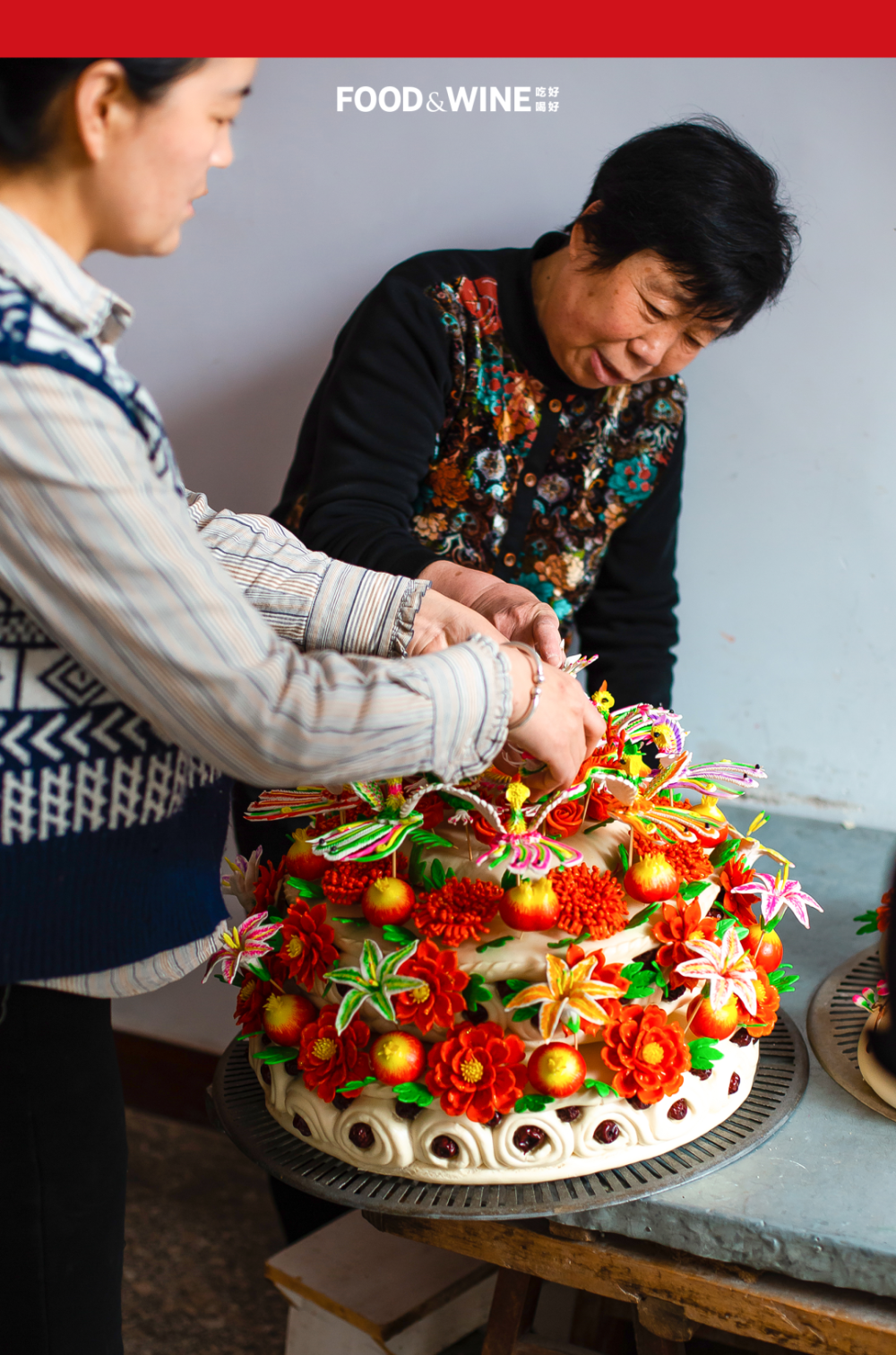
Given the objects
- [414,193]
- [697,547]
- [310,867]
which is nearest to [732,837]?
[310,867]

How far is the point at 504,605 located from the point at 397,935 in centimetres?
42

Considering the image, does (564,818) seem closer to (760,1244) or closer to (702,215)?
(760,1244)

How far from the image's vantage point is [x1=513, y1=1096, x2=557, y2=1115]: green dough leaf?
94cm

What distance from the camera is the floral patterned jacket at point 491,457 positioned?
1.41 metres

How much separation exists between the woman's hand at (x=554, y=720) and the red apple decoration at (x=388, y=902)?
0.19 meters

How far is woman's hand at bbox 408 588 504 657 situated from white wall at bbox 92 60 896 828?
90cm

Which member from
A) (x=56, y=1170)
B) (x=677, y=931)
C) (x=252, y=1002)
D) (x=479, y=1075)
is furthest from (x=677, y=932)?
(x=56, y=1170)

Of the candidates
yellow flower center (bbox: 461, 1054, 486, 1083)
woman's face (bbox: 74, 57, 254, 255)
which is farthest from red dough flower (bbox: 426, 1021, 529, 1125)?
woman's face (bbox: 74, 57, 254, 255)

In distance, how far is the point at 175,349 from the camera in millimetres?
2049

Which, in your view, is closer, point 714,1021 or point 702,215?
point 714,1021

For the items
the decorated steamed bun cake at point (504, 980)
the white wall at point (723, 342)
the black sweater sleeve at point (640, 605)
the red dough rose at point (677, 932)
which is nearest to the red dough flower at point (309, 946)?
the decorated steamed bun cake at point (504, 980)

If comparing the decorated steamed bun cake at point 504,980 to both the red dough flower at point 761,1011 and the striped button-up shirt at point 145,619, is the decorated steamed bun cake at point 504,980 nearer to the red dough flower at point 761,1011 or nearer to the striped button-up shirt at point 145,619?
the red dough flower at point 761,1011

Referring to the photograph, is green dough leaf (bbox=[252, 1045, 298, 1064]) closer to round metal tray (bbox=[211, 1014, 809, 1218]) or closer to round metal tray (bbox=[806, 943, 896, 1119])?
round metal tray (bbox=[211, 1014, 809, 1218])

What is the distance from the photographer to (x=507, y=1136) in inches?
37.3
